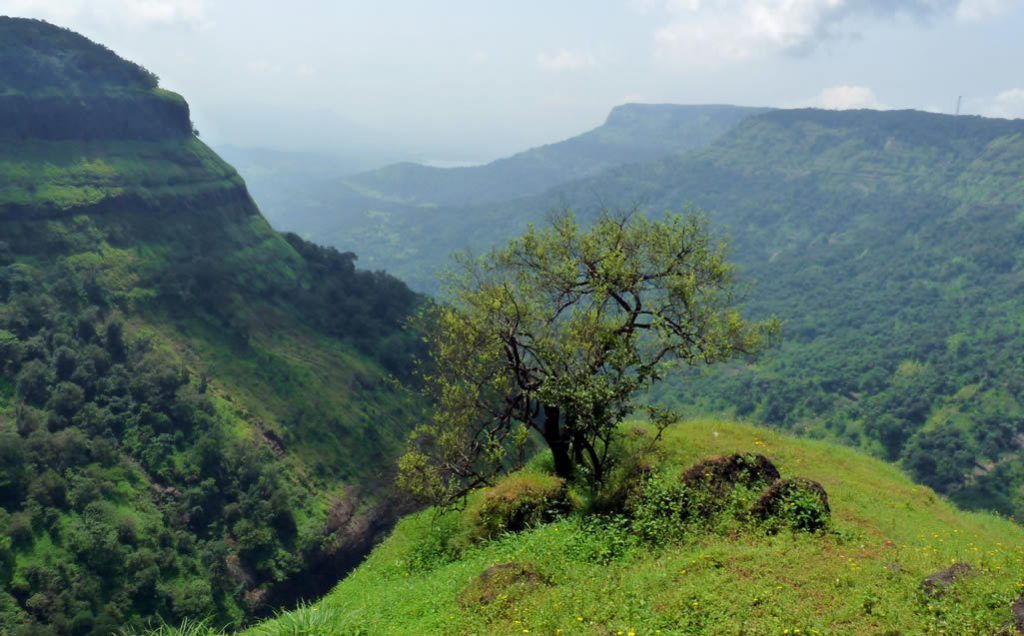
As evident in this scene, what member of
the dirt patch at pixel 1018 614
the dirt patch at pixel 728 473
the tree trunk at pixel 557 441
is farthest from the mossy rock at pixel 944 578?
the tree trunk at pixel 557 441

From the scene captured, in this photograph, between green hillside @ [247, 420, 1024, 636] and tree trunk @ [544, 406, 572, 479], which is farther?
tree trunk @ [544, 406, 572, 479]

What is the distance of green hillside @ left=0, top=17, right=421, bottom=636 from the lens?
5650 cm

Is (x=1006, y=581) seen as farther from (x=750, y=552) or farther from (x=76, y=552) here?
(x=76, y=552)

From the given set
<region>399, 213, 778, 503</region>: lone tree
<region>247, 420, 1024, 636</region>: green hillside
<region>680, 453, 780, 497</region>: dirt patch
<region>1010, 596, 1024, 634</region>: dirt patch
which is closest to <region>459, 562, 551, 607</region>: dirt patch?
<region>247, 420, 1024, 636</region>: green hillside

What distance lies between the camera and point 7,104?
A: 310 ft

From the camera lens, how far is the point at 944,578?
494 inches

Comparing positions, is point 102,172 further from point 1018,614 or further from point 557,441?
point 1018,614

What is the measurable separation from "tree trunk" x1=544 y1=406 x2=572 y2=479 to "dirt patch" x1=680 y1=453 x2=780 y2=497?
18.4ft

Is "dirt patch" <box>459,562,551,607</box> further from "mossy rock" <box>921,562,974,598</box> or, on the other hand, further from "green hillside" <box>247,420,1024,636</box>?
"mossy rock" <box>921,562,974,598</box>

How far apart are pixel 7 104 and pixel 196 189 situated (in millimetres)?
26881

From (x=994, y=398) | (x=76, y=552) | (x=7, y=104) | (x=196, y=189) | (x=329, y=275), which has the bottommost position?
(x=994, y=398)

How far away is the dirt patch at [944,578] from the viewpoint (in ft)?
39.9

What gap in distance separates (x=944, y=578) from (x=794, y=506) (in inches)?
174

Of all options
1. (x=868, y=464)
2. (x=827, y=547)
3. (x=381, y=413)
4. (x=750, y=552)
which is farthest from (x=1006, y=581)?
(x=381, y=413)
